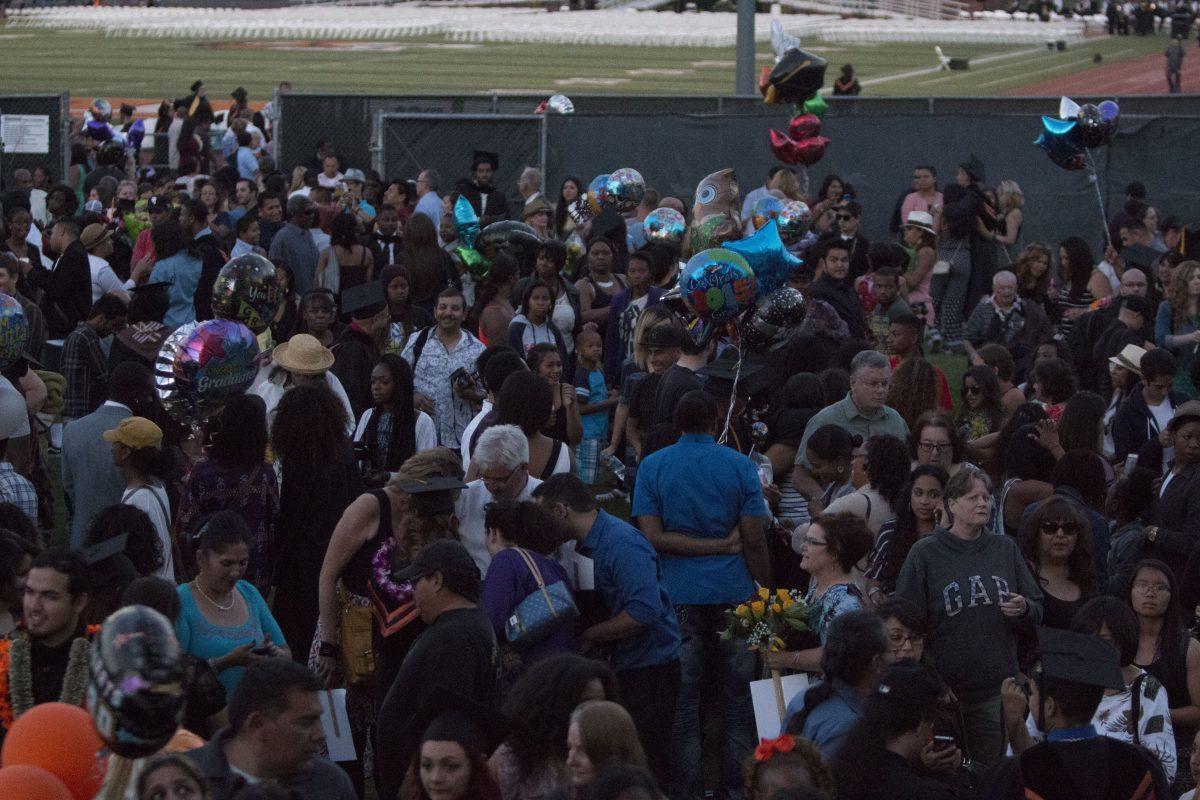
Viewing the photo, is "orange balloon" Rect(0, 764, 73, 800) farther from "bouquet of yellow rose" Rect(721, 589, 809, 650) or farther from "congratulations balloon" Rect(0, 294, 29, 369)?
"congratulations balloon" Rect(0, 294, 29, 369)

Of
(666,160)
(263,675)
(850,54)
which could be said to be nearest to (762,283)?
(263,675)

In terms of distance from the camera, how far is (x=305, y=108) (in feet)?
72.5

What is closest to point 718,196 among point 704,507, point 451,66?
point 704,507

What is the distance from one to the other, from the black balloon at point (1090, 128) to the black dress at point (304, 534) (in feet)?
34.0

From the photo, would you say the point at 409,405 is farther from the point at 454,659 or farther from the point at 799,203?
the point at 799,203

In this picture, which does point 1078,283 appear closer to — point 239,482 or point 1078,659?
point 239,482

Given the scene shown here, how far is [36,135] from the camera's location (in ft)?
63.3

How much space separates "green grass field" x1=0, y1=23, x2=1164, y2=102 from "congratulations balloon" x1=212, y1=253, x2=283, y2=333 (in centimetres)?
3559

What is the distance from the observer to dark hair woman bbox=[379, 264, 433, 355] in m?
9.68

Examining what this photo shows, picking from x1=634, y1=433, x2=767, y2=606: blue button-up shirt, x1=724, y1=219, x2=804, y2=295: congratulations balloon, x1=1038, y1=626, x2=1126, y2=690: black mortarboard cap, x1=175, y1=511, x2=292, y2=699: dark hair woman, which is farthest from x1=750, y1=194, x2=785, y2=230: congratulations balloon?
x1=1038, y1=626, x2=1126, y2=690: black mortarboard cap

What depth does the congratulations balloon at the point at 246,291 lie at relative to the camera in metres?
8.19

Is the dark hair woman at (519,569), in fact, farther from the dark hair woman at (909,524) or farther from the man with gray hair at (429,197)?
the man with gray hair at (429,197)

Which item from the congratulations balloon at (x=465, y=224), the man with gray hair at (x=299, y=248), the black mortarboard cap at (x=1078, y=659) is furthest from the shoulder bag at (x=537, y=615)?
the man with gray hair at (x=299, y=248)

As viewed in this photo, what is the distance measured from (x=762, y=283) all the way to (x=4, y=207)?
7.66 metres
